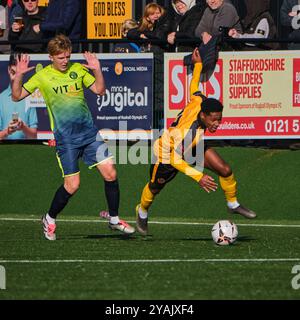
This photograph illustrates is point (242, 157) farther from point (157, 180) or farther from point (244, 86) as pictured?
point (157, 180)

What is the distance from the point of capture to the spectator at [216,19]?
1934 centimetres

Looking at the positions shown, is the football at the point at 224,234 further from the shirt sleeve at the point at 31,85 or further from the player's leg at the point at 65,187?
the shirt sleeve at the point at 31,85

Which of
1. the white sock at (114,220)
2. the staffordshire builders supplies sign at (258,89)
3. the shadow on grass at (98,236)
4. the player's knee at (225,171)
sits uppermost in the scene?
the staffordshire builders supplies sign at (258,89)

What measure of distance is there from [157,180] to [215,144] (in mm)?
5392

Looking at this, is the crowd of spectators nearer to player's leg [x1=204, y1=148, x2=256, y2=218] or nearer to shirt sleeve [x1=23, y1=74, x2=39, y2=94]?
player's leg [x1=204, y1=148, x2=256, y2=218]

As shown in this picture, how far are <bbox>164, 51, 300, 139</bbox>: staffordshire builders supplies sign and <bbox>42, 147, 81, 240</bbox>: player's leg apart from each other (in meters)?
5.35

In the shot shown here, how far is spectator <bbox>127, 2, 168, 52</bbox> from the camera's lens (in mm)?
19875

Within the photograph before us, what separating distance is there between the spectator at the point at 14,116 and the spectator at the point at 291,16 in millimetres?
4683

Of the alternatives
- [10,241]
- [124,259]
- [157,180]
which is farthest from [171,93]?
[124,259]

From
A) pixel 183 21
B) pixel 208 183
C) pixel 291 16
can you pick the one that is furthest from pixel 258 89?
pixel 208 183

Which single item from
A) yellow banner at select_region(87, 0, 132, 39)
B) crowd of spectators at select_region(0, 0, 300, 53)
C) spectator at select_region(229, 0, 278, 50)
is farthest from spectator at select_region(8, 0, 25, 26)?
spectator at select_region(229, 0, 278, 50)

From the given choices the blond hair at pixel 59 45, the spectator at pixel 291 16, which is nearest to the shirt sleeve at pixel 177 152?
the blond hair at pixel 59 45

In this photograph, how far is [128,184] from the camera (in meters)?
19.4
